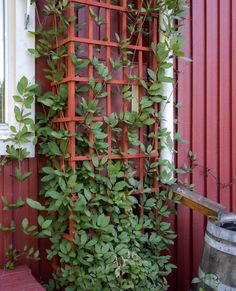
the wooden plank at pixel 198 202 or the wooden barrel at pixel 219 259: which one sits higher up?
the wooden plank at pixel 198 202

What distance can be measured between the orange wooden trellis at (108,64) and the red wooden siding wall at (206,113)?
411 millimetres

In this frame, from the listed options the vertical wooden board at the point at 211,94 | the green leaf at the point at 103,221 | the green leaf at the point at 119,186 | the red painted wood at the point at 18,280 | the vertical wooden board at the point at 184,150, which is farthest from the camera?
the vertical wooden board at the point at 211,94

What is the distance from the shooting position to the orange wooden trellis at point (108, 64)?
7.30 feet

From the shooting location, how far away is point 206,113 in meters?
3.03

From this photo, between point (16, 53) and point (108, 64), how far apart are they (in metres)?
0.54

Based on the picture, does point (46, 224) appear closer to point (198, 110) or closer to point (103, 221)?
point (103, 221)

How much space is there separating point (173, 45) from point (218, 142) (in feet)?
3.33

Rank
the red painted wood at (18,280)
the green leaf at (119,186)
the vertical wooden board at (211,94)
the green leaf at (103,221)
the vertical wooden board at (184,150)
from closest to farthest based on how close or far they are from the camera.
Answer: the red painted wood at (18,280)
the green leaf at (103,221)
the green leaf at (119,186)
the vertical wooden board at (184,150)
the vertical wooden board at (211,94)

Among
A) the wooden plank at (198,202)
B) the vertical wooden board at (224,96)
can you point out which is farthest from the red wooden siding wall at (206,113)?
the wooden plank at (198,202)

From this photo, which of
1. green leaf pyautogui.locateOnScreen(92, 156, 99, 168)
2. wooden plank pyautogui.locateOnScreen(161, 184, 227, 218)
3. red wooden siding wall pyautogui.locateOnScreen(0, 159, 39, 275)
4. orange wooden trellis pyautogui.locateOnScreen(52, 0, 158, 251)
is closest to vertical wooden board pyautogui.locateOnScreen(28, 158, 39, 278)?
red wooden siding wall pyautogui.locateOnScreen(0, 159, 39, 275)

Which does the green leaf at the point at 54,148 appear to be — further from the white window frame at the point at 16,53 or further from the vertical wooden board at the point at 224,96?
the vertical wooden board at the point at 224,96


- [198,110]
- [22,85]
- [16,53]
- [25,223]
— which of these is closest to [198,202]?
[198,110]

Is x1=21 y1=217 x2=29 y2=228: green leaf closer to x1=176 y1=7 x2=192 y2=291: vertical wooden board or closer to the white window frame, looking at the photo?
the white window frame

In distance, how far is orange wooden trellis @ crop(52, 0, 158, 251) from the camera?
222cm
